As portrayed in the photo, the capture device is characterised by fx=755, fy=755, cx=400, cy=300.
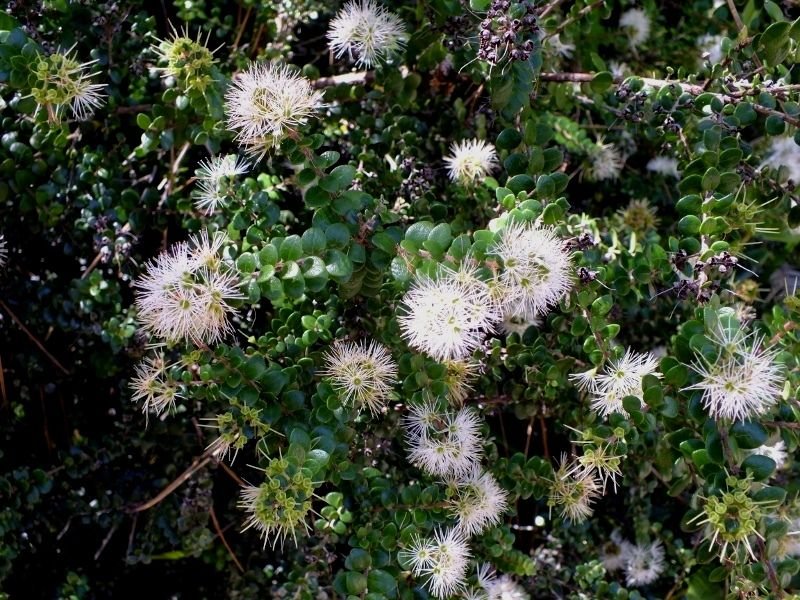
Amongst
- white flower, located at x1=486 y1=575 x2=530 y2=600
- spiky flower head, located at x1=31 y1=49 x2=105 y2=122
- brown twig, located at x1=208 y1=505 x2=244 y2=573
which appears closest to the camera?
spiky flower head, located at x1=31 y1=49 x2=105 y2=122

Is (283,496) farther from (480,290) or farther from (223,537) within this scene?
(223,537)

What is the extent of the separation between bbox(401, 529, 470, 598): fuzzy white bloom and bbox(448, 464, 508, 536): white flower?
0.03 m

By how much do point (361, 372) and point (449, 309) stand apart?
0.20m

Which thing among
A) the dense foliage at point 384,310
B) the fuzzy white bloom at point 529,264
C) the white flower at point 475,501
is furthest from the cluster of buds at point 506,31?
the white flower at point 475,501

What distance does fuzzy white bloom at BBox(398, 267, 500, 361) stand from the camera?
91 centimetres

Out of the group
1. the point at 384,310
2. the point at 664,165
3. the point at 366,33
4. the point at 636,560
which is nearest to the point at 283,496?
the point at 384,310

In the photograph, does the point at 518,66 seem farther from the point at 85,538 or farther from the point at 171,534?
the point at 85,538

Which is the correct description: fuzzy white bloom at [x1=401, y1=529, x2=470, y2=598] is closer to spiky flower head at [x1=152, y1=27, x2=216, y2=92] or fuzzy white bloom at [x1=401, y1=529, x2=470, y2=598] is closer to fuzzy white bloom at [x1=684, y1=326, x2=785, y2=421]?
fuzzy white bloom at [x1=684, y1=326, x2=785, y2=421]

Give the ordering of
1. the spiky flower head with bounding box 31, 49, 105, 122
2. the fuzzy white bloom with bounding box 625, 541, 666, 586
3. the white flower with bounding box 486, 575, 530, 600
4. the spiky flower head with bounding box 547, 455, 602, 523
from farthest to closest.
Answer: the fuzzy white bloom with bounding box 625, 541, 666, 586, the white flower with bounding box 486, 575, 530, 600, the spiky flower head with bounding box 547, 455, 602, 523, the spiky flower head with bounding box 31, 49, 105, 122

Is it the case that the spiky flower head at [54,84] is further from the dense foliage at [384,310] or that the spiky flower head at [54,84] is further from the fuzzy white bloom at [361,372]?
the fuzzy white bloom at [361,372]

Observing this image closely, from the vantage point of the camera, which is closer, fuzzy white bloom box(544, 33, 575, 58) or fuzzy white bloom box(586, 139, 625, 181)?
fuzzy white bloom box(544, 33, 575, 58)

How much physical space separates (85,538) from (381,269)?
89cm

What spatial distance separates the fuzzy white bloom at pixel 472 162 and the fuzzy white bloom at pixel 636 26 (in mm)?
643

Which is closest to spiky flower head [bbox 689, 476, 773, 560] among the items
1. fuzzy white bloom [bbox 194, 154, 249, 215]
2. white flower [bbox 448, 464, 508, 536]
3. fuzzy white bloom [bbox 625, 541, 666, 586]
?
white flower [bbox 448, 464, 508, 536]
